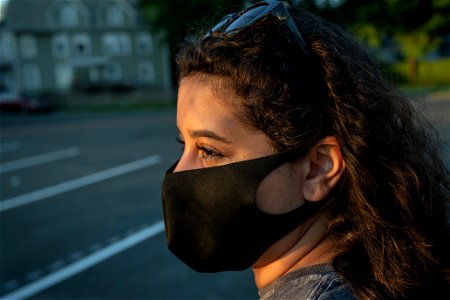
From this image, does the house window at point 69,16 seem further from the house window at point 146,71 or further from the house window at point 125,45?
the house window at point 146,71

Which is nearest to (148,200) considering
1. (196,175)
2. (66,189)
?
(66,189)

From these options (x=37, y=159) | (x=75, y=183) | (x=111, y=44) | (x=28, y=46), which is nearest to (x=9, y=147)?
(x=37, y=159)

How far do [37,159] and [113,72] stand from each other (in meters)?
35.5

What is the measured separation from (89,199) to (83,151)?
17.3ft

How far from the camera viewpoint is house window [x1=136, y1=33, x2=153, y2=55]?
150ft

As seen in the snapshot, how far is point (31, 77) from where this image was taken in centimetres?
4272

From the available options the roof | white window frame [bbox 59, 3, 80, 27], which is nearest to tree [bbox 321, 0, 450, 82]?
the roof

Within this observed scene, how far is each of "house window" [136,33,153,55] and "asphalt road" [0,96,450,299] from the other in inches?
1381

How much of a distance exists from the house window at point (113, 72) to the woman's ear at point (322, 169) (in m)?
45.9

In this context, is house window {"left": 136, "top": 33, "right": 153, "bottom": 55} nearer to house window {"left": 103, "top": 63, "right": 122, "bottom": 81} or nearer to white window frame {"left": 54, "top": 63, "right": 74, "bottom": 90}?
house window {"left": 103, "top": 63, "right": 122, "bottom": 81}

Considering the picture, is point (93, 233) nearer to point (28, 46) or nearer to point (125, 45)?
point (28, 46)

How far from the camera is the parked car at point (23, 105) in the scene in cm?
2902

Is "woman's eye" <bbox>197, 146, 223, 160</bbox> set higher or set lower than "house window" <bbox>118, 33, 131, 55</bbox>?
lower

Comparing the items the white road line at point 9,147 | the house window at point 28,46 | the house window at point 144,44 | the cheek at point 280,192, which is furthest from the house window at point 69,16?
the cheek at point 280,192
